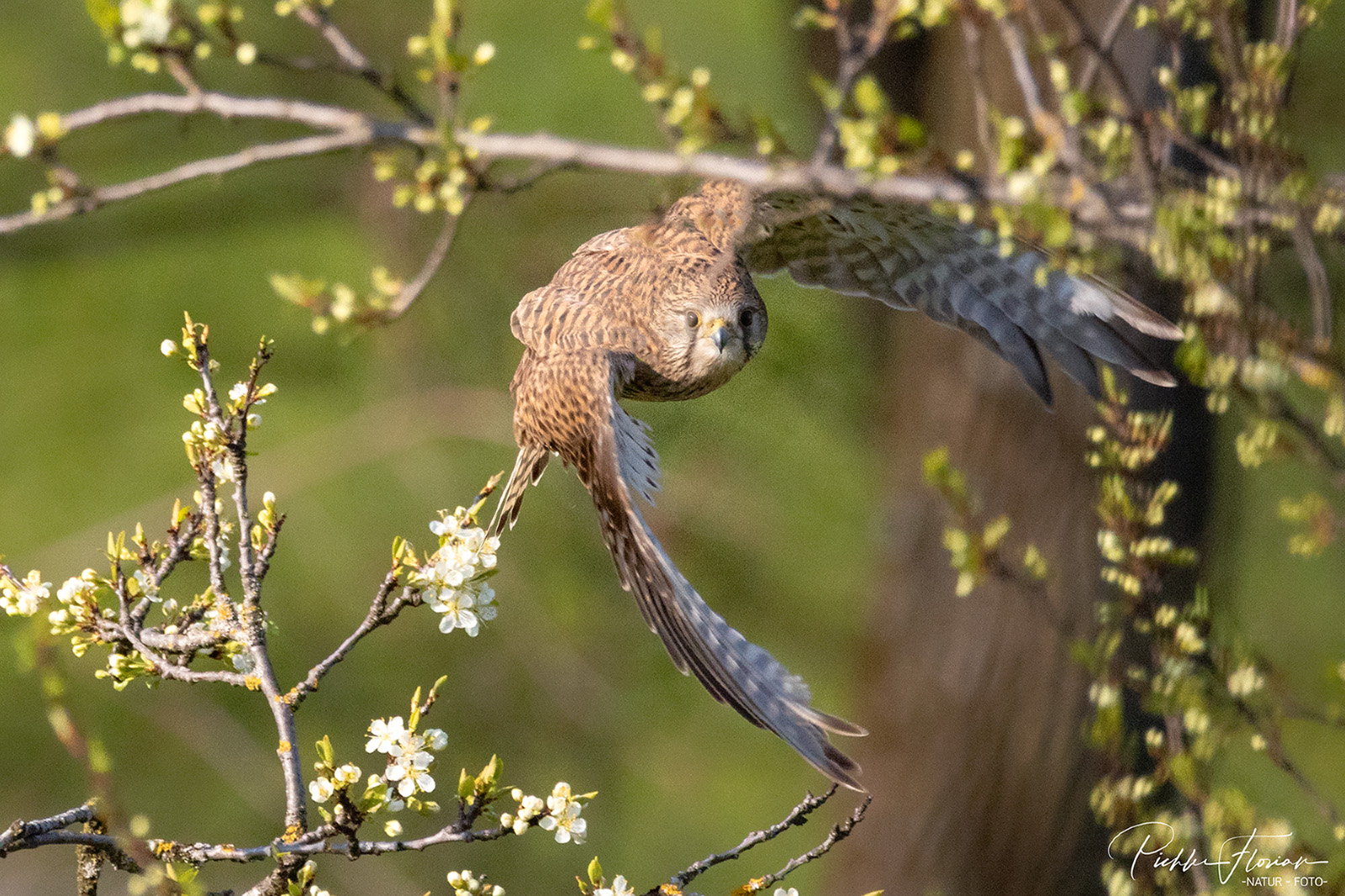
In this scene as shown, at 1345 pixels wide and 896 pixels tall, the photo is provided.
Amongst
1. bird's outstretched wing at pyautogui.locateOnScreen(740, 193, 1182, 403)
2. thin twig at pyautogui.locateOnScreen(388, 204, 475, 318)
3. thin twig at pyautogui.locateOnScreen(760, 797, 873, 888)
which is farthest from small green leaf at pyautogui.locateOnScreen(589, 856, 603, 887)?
bird's outstretched wing at pyautogui.locateOnScreen(740, 193, 1182, 403)

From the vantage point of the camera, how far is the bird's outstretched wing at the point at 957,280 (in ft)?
5.12

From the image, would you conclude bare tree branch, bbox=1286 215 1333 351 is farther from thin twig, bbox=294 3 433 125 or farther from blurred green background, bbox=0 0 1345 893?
blurred green background, bbox=0 0 1345 893

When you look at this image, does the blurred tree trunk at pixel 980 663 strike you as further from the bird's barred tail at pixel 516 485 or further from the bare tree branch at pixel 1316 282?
the bare tree branch at pixel 1316 282

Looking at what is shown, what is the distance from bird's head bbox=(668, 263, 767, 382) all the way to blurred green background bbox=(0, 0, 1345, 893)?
2.08 m

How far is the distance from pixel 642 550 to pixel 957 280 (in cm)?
81

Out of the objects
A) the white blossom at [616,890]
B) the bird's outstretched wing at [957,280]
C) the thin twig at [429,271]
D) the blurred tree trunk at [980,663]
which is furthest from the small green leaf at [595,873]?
the blurred tree trunk at [980,663]

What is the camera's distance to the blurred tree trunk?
2377 mm

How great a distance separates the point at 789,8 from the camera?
3.87m

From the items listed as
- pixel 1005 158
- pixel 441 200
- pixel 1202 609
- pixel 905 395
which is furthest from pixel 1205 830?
pixel 905 395

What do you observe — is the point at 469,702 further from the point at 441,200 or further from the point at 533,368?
the point at 441,200

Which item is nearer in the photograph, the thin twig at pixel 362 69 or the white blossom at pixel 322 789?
the thin twig at pixel 362 69

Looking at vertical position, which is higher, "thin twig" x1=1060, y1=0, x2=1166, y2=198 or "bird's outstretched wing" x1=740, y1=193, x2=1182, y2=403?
"bird's outstretched wing" x1=740, y1=193, x2=1182, y2=403

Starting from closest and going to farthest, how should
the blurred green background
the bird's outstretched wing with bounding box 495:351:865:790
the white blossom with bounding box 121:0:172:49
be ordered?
the white blossom with bounding box 121:0:172:49
the bird's outstretched wing with bounding box 495:351:865:790
the blurred green background

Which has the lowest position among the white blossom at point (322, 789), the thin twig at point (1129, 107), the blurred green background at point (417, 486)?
the white blossom at point (322, 789)
